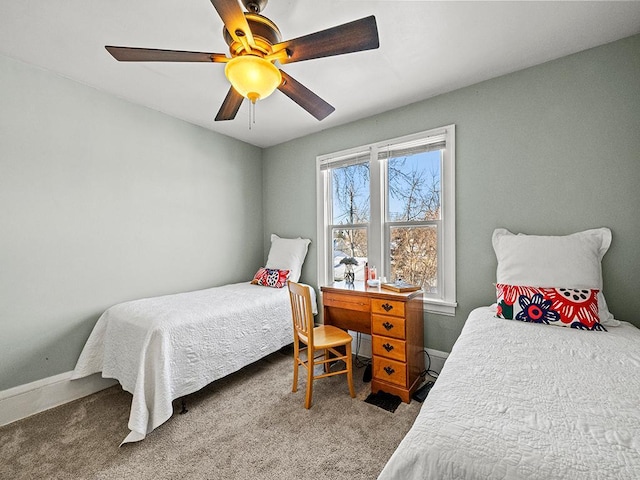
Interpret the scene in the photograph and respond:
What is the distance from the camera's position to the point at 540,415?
2.87 ft

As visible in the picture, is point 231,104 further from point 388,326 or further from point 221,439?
point 221,439

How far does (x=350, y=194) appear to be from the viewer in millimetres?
3268

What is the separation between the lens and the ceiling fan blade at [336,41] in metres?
1.23

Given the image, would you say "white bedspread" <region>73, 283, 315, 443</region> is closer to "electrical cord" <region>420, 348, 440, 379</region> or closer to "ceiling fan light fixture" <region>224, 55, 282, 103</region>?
"electrical cord" <region>420, 348, 440, 379</region>

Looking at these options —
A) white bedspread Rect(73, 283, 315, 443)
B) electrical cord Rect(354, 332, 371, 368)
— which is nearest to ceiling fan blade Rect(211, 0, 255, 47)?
white bedspread Rect(73, 283, 315, 443)

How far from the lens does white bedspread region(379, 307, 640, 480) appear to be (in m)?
0.70

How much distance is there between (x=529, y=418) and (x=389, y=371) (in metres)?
1.53

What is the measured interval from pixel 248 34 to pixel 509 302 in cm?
216

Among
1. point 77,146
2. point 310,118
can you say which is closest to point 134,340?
point 77,146

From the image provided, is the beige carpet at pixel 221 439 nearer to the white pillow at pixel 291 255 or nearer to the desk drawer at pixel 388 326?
the desk drawer at pixel 388 326

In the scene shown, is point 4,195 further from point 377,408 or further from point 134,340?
point 377,408

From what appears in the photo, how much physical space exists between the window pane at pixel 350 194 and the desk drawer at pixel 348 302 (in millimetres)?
945

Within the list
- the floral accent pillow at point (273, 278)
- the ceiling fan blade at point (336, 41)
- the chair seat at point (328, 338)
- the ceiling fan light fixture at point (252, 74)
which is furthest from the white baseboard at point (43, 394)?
the ceiling fan blade at point (336, 41)

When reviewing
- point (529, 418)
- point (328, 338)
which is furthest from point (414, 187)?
point (529, 418)
